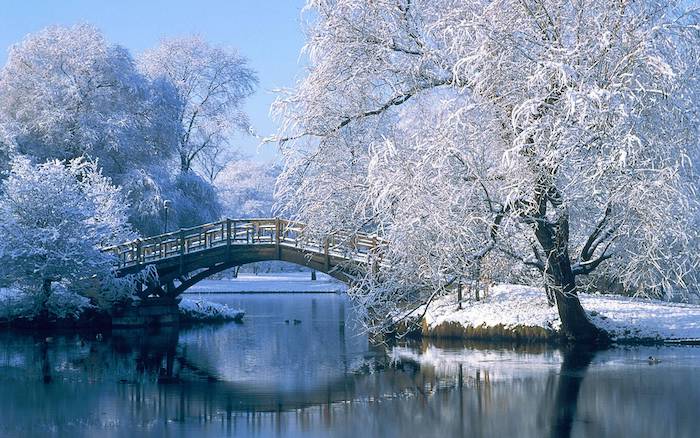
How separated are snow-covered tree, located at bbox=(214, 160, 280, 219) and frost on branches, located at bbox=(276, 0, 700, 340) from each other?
160 feet

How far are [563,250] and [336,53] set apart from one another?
232 inches

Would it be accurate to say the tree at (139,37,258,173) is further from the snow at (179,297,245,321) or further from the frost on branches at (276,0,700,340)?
the frost on branches at (276,0,700,340)

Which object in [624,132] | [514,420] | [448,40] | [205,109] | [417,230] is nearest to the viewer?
[514,420]

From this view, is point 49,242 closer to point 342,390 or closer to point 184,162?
point 342,390

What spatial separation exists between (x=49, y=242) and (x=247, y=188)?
46.4 m

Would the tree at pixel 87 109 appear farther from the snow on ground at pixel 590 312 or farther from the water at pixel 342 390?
the snow on ground at pixel 590 312

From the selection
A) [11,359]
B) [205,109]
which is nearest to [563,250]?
[11,359]

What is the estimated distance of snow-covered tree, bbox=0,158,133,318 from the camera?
2778 centimetres

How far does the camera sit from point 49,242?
27.8 meters

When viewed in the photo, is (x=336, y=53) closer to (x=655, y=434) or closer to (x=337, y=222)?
(x=337, y=222)

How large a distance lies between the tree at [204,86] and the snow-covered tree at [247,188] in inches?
982

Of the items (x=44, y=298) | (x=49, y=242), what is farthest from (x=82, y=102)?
(x=44, y=298)

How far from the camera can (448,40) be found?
18078 mm

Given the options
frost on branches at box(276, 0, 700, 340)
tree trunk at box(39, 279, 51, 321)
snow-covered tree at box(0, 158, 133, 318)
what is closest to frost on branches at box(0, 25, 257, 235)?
snow-covered tree at box(0, 158, 133, 318)
